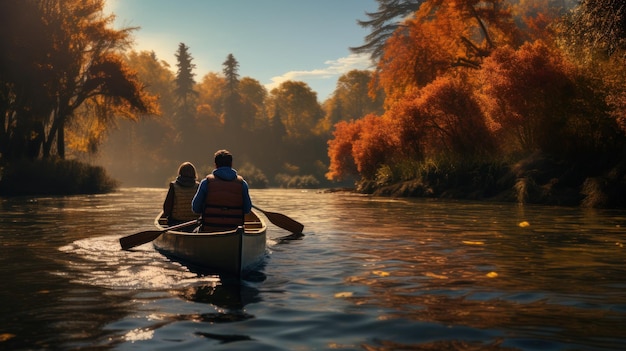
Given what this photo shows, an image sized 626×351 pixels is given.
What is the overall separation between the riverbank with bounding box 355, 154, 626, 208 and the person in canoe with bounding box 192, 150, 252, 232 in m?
18.4

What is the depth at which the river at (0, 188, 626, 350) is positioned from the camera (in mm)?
5449

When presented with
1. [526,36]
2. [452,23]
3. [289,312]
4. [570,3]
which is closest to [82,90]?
[452,23]

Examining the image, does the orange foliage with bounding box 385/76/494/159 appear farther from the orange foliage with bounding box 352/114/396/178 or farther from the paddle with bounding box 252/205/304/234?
the paddle with bounding box 252/205/304/234

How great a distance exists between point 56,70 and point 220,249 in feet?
104

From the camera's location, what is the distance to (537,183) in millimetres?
26875

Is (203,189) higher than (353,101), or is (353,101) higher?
(353,101)

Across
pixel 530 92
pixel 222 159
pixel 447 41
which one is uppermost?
pixel 447 41

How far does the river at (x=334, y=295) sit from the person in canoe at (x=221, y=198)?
3.05ft

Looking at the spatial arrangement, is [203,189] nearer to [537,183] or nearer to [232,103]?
[537,183]

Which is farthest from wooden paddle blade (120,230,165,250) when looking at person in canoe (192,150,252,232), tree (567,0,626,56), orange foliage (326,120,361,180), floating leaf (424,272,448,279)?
orange foliage (326,120,361,180)

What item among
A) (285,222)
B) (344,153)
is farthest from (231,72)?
(285,222)

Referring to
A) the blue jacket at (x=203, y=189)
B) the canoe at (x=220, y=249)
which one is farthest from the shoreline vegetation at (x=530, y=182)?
the blue jacket at (x=203, y=189)

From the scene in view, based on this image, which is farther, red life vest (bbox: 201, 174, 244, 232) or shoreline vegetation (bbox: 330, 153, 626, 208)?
shoreline vegetation (bbox: 330, 153, 626, 208)

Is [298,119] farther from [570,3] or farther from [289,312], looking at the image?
[289,312]
